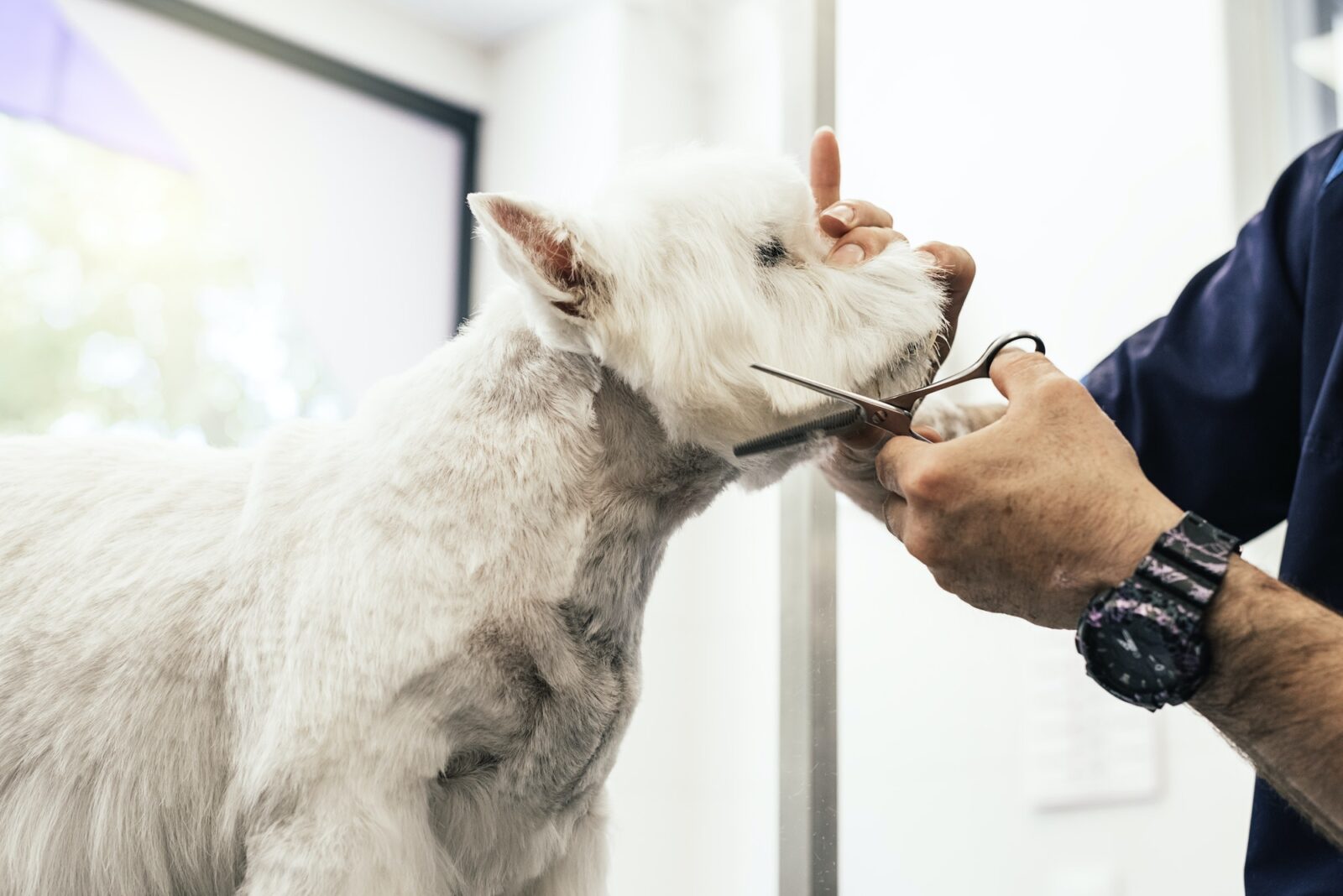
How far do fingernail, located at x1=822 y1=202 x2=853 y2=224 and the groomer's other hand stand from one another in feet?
0.70

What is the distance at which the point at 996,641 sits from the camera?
982 mm

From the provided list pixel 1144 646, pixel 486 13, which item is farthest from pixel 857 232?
pixel 486 13

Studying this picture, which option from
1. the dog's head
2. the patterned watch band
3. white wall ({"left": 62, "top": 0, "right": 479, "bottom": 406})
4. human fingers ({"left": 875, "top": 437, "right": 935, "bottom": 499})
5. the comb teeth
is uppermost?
white wall ({"left": 62, "top": 0, "right": 479, "bottom": 406})

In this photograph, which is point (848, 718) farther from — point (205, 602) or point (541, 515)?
point (205, 602)

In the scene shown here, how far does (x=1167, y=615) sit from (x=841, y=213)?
383 millimetres

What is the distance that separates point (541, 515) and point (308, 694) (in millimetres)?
167

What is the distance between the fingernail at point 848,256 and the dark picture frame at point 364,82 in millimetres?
1840

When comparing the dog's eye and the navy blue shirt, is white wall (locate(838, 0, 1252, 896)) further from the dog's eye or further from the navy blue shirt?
the dog's eye

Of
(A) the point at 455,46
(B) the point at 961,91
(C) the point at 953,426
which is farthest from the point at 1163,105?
(A) the point at 455,46

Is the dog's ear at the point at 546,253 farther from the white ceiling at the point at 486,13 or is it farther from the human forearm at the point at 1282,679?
the white ceiling at the point at 486,13

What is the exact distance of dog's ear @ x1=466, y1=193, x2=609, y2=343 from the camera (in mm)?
608

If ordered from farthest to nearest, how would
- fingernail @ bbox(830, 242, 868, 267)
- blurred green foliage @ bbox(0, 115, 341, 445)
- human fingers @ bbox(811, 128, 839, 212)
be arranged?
blurred green foliage @ bbox(0, 115, 341, 445)
human fingers @ bbox(811, 128, 839, 212)
fingernail @ bbox(830, 242, 868, 267)

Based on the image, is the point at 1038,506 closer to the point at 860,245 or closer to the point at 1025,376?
the point at 1025,376

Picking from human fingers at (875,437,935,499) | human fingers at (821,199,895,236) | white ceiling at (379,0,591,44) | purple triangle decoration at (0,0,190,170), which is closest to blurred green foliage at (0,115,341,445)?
purple triangle decoration at (0,0,190,170)
